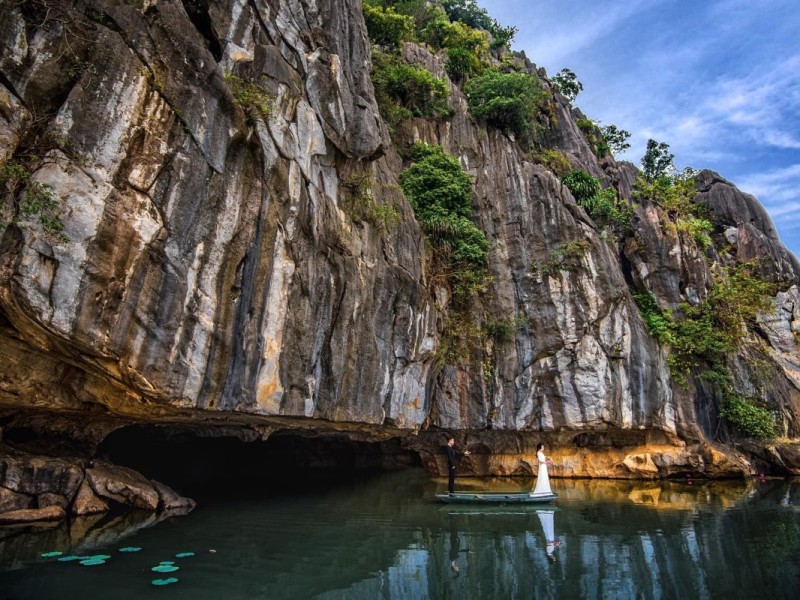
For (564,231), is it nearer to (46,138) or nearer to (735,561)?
(735,561)

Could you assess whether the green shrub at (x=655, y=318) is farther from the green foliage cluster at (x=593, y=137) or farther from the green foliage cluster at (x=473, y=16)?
the green foliage cluster at (x=473, y=16)

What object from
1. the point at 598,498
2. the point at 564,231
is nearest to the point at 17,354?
the point at 598,498

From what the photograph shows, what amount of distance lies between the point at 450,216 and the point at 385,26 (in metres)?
10.4

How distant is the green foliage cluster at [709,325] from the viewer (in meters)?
19.1

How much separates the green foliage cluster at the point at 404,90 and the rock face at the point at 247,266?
7.20 feet

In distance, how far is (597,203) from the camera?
21156 millimetres

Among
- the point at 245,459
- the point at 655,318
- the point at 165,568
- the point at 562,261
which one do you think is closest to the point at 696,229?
the point at 655,318

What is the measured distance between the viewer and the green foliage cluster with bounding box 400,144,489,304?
1688 cm

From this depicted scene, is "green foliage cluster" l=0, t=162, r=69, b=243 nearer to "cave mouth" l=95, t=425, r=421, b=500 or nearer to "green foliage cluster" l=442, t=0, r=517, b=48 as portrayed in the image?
"cave mouth" l=95, t=425, r=421, b=500

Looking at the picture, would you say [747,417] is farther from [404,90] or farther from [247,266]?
[247,266]

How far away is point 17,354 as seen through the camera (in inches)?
324

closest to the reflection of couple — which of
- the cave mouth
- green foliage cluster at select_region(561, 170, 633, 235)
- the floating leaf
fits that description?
the floating leaf

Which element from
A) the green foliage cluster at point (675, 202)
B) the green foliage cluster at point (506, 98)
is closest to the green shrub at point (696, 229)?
the green foliage cluster at point (675, 202)

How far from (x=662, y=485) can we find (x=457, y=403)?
7.14 m
